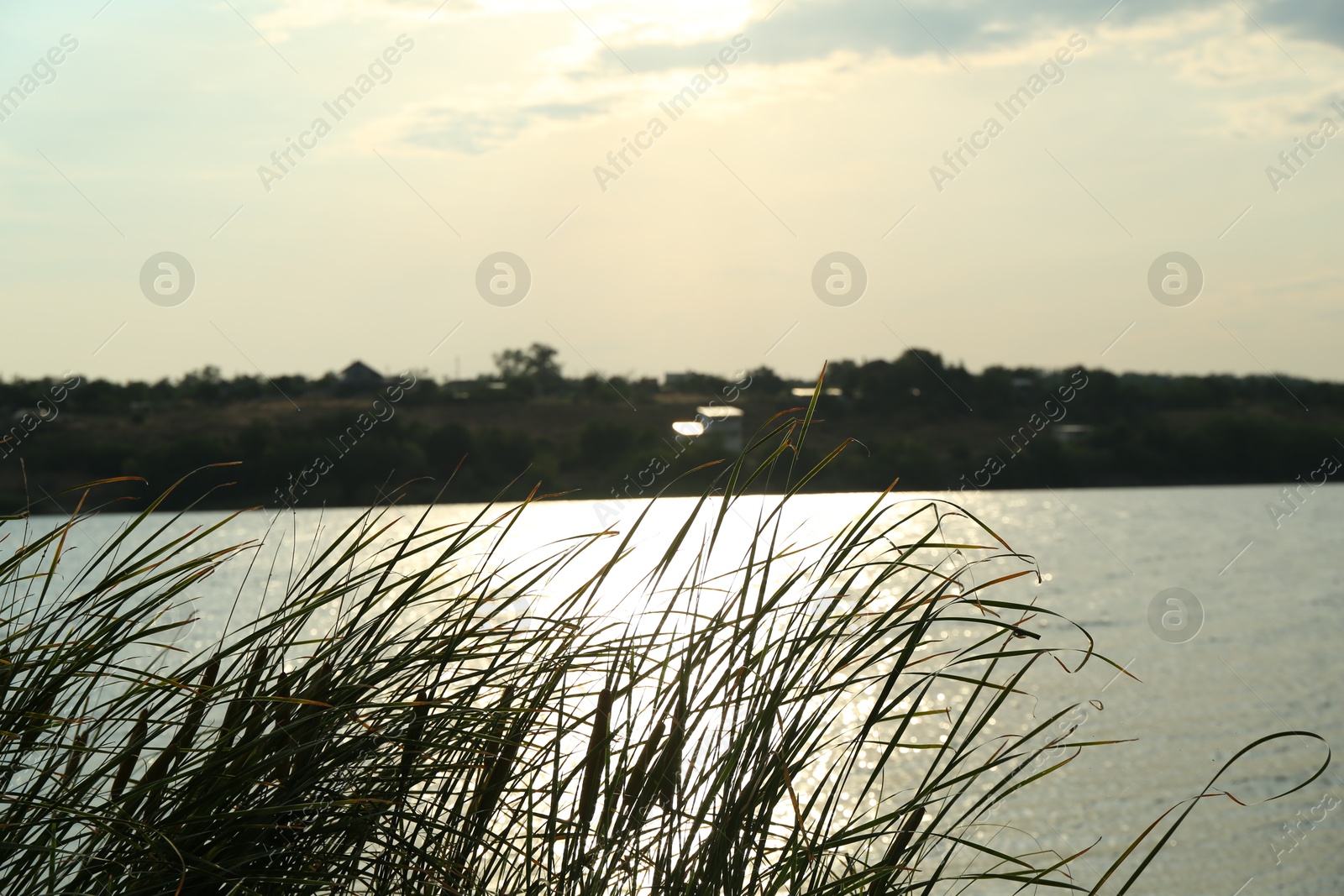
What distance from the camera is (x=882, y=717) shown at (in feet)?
6.25

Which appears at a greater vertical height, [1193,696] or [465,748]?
[1193,696]

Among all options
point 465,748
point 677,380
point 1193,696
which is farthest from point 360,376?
point 465,748

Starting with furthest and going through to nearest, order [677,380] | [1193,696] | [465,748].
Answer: [677,380] < [1193,696] < [465,748]

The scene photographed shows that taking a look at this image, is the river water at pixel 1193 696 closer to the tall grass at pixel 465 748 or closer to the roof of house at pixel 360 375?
the tall grass at pixel 465 748

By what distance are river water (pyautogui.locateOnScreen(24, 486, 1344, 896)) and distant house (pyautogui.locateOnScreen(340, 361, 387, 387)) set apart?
10.7 m

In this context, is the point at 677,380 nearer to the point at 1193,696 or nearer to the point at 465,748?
the point at 1193,696

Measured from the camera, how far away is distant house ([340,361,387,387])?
164 feet

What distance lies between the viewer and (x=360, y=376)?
167ft

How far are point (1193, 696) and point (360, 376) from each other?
135 feet

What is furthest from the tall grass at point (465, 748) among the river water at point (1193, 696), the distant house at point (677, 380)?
the distant house at point (677, 380)

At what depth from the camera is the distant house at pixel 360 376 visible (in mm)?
49969

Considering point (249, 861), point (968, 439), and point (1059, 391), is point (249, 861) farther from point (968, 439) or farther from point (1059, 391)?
point (1059, 391)

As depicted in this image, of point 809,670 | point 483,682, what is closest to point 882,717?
point 809,670

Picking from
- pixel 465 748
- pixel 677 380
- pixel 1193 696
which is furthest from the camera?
pixel 677 380
